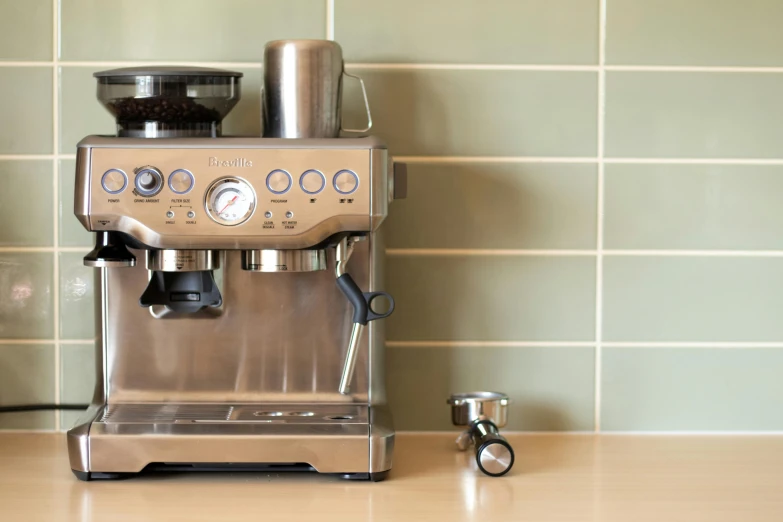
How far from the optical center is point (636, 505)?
90 cm

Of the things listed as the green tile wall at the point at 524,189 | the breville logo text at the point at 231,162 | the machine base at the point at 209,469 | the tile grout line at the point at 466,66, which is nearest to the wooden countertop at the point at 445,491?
the machine base at the point at 209,469

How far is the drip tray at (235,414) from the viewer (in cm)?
96

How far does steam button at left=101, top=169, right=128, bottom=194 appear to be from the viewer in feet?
3.02

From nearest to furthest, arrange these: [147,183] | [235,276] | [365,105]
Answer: [147,183] < [235,276] < [365,105]

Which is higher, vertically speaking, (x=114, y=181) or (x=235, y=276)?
(x=114, y=181)

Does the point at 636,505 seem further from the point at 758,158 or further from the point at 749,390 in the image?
the point at 758,158

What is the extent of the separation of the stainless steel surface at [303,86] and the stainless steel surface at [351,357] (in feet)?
0.72

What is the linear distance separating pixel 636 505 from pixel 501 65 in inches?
22.7

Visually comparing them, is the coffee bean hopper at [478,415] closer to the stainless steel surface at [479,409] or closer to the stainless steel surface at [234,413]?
the stainless steel surface at [479,409]

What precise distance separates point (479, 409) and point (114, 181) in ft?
1.59

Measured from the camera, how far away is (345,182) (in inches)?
36.5

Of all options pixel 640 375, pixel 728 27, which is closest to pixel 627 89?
pixel 728 27

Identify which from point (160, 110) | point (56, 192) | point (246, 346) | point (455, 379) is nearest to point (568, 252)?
point (455, 379)

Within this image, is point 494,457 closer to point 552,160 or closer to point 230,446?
point 230,446
